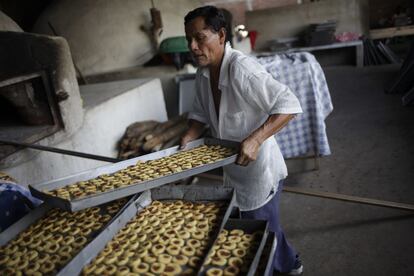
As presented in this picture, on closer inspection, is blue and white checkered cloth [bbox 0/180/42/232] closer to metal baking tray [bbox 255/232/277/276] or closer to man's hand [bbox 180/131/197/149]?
man's hand [bbox 180/131/197/149]

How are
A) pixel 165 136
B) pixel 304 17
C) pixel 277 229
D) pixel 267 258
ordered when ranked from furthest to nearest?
pixel 304 17 < pixel 165 136 < pixel 277 229 < pixel 267 258

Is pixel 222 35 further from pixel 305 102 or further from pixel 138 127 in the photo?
pixel 138 127

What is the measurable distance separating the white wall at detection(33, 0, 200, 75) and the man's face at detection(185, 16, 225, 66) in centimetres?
503

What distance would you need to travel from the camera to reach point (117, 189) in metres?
1.50

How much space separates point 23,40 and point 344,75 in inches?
331

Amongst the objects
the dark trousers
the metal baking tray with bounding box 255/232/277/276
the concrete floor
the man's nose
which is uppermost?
the man's nose

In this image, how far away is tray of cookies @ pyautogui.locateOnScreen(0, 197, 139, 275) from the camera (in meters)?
1.43

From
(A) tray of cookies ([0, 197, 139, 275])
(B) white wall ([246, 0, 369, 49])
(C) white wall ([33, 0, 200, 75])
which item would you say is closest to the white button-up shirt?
(A) tray of cookies ([0, 197, 139, 275])

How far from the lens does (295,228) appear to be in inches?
132

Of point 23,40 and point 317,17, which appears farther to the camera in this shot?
point 317,17

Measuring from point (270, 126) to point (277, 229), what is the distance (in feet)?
2.86

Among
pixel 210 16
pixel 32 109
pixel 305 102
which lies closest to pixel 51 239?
pixel 210 16

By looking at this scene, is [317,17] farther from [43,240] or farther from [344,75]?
[43,240]

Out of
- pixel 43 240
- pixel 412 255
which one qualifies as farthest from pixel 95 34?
pixel 412 255
